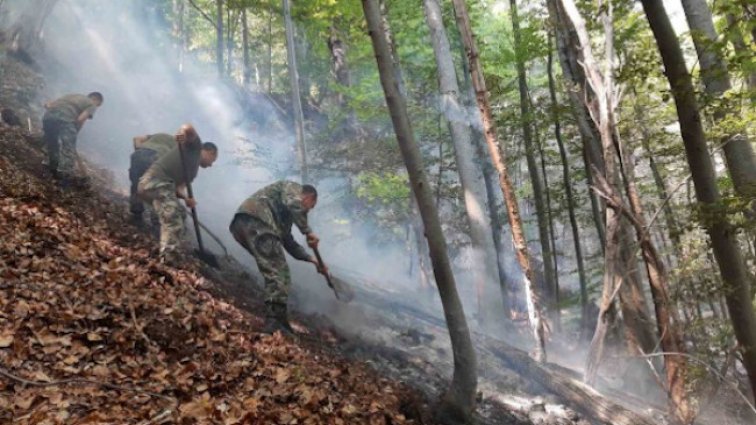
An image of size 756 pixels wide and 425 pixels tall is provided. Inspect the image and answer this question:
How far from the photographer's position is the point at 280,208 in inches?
278

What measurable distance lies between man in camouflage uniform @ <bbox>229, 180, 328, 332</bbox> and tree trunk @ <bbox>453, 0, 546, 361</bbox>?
3.47 metres

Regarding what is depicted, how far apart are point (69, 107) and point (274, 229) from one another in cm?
550

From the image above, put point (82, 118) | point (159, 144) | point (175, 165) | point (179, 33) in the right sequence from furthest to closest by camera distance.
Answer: point (179, 33), point (82, 118), point (159, 144), point (175, 165)

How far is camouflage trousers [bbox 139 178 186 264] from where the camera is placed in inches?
273

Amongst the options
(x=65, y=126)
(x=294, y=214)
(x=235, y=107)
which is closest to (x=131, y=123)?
(x=235, y=107)

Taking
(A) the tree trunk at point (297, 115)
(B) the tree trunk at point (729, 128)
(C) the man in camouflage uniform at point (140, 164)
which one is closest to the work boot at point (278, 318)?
(C) the man in camouflage uniform at point (140, 164)

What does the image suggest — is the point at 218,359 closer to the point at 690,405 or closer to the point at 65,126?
the point at 690,405

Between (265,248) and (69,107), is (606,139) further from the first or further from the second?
(69,107)

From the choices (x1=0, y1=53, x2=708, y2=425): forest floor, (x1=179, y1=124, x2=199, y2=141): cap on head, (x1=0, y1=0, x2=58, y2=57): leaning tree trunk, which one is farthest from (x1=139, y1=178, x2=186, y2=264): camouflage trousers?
(x1=0, y1=0, x2=58, y2=57): leaning tree trunk

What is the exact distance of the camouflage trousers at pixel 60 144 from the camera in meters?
8.59

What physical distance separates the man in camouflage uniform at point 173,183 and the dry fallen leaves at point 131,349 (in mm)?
435

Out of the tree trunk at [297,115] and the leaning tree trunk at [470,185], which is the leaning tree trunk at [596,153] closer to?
the leaning tree trunk at [470,185]

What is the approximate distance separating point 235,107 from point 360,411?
21639 millimetres

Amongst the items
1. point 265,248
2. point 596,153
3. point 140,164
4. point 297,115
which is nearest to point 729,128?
point 596,153
